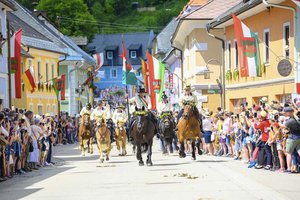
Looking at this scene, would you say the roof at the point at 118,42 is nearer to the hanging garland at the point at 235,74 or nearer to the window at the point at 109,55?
the window at the point at 109,55

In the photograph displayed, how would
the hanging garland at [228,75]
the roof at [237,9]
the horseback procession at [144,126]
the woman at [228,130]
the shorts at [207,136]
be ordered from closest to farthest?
the horseback procession at [144,126] → the woman at [228,130] → the roof at [237,9] → the shorts at [207,136] → the hanging garland at [228,75]

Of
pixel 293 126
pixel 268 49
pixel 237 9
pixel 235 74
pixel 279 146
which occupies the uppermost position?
pixel 237 9

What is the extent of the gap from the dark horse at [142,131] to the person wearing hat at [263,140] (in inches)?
149

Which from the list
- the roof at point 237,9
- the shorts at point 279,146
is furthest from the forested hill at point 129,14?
the shorts at point 279,146

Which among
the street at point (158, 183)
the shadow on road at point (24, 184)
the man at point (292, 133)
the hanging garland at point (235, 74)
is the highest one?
the hanging garland at point (235, 74)

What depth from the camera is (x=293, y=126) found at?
1919 centimetres

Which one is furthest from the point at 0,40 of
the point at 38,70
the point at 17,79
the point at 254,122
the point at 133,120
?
the point at 38,70

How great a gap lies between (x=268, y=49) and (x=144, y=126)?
9.49m

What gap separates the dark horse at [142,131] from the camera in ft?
79.0

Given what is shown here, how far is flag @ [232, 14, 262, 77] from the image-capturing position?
87.9 ft

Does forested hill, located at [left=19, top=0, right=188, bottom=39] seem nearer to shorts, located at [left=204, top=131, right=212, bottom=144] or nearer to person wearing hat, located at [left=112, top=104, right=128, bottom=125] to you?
person wearing hat, located at [left=112, top=104, right=128, bottom=125]

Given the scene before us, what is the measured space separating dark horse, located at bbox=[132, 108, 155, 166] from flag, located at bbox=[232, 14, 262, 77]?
476cm

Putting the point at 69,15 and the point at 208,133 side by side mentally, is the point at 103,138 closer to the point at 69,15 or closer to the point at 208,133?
the point at 208,133

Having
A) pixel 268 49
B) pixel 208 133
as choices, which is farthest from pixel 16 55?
pixel 268 49
